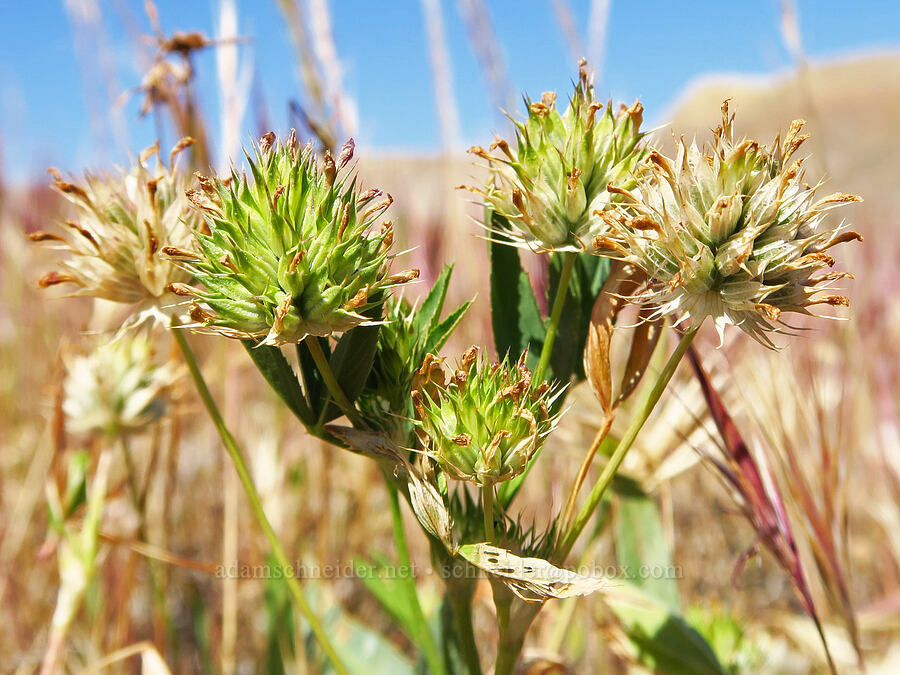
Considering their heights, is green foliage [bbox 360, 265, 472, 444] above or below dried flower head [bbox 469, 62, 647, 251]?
below

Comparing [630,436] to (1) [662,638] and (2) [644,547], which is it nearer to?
(1) [662,638]

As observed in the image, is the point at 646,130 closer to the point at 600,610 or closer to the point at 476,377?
the point at 476,377

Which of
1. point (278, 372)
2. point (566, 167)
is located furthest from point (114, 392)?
point (566, 167)

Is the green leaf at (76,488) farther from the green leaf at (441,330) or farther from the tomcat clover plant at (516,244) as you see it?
the green leaf at (441,330)

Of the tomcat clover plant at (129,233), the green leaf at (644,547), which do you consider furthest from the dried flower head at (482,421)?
the green leaf at (644,547)

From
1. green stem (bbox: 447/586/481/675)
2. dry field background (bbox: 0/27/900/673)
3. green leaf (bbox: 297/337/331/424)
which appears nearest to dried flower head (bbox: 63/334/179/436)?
dry field background (bbox: 0/27/900/673)

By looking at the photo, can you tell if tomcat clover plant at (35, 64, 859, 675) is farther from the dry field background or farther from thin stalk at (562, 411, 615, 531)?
the dry field background
